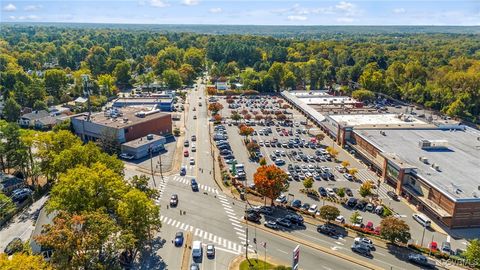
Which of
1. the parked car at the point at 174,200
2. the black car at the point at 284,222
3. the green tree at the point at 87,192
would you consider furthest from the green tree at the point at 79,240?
the black car at the point at 284,222

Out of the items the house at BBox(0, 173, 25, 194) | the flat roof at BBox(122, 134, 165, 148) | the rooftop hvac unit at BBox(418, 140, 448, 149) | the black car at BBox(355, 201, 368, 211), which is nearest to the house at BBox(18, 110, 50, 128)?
the flat roof at BBox(122, 134, 165, 148)

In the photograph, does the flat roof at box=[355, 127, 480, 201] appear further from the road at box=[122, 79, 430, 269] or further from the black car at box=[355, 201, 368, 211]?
the road at box=[122, 79, 430, 269]

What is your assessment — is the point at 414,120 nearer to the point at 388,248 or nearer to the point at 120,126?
the point at 388,248

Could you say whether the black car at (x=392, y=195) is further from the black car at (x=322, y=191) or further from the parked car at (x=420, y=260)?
the parked car at (x=420, y=260)

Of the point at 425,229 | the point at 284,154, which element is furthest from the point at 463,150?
the point at 284,154

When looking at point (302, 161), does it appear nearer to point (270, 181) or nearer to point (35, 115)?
point (270, 181)

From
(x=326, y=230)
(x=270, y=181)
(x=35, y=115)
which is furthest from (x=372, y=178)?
(x=35, y=115)

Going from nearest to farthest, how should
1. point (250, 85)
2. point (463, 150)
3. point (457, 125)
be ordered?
1. point (463, 150)
2. point (457, 125)
3. point (250, 85)
